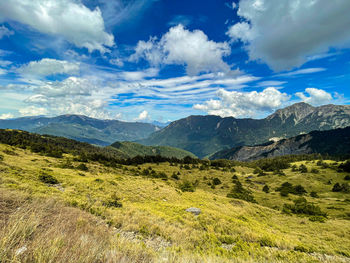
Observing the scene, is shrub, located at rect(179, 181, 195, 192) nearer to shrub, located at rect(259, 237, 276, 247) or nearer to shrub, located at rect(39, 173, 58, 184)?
shrub, located at rect(259, 237, 276, 247)

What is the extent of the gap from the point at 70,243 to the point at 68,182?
18994 mm

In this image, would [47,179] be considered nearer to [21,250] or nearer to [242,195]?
[21,250]

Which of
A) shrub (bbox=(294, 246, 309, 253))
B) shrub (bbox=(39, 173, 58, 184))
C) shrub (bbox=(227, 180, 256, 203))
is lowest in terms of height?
shrub (bbox=(227, 180, 256, 203))

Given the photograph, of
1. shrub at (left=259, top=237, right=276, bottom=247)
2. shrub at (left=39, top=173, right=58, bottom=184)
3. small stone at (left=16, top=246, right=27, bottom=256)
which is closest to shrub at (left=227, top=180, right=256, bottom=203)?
shrub at (left=259, top=237, right=276, bottom=247)

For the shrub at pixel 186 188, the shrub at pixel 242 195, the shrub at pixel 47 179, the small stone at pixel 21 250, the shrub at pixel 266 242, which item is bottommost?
the shrub at pixel 242 195

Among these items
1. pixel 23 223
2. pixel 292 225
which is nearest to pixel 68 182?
pixel 23 223

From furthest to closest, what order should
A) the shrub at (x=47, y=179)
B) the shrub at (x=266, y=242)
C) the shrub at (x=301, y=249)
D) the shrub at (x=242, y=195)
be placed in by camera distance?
the shrub at (x=242, y=195) → the shrub at (x=47, y=179) → the shrub at (x=266, y=242) → the shrub at (x=301, y=249)

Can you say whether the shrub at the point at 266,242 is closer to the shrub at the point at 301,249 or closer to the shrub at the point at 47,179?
the shrub at the point at 301,249

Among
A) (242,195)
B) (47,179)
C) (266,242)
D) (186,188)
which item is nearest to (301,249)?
(266,242)

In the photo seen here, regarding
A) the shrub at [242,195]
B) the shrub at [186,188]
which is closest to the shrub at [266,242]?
the shrub at [186,188]

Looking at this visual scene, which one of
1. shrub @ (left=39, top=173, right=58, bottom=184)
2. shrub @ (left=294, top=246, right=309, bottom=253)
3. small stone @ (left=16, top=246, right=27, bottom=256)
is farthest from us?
shrub @ (left=39, top=173, right=58, bottom=184)

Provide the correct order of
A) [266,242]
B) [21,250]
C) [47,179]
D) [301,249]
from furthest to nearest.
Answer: [47,179]
[266,242]
[301,249]
[21,250]

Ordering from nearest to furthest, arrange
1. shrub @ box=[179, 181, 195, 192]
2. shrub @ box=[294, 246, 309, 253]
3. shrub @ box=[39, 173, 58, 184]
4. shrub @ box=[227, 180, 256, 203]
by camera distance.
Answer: shrub @ box=[294, 246, 309, 253] → shrub @ box=[39, 173, 58, 184] → shrub @ box=[179, 181, 195, 192] → shrub @ box=[227, 180, 256, 203]

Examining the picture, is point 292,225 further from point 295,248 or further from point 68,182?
point 68,182
